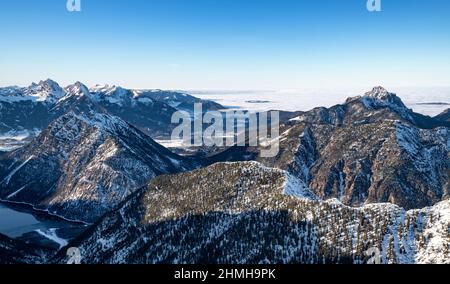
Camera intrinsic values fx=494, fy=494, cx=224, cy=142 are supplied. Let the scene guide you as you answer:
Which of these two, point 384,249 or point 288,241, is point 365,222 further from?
point 288,241
